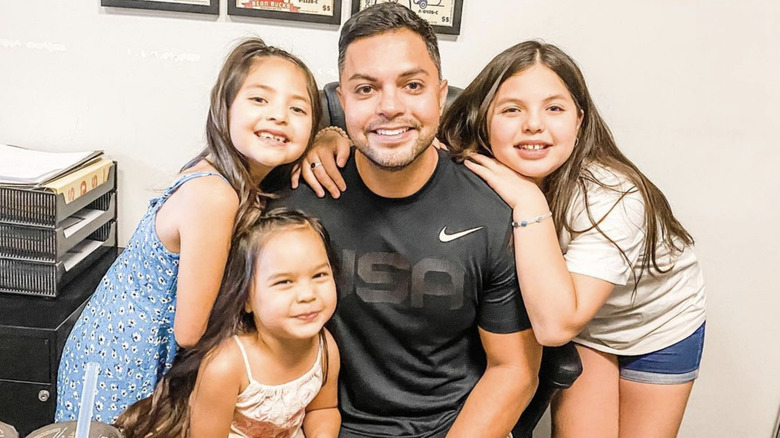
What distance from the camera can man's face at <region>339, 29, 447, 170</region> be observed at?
1.51 meters

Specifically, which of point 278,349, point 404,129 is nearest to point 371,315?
point 278,349

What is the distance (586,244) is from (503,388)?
1.22ft

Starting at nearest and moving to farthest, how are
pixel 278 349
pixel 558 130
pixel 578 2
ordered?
pixel 278 349 → pixel 558 130 → pixel 578 2

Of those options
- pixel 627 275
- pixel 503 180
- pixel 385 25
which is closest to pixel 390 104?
pixel 385 25

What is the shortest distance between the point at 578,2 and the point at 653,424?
1212 mm

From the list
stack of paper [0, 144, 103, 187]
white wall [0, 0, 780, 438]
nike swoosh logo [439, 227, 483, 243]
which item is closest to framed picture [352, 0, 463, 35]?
white wall [0, 0, 780, 438]

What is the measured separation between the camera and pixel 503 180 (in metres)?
1.62

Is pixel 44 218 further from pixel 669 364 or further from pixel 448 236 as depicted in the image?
pixel 669 364

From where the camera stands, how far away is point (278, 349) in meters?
1.50

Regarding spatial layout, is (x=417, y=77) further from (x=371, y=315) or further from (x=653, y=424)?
(x=653, y=424)

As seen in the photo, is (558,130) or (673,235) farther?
(673,235)

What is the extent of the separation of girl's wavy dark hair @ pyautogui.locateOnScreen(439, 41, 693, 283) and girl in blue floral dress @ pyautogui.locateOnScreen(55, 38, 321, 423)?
38 centimetres

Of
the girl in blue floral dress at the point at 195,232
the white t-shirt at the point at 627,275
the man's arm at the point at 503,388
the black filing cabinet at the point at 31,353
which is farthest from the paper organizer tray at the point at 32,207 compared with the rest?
the white t-shirt at the point at 627,275

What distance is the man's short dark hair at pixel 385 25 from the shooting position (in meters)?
1.53
